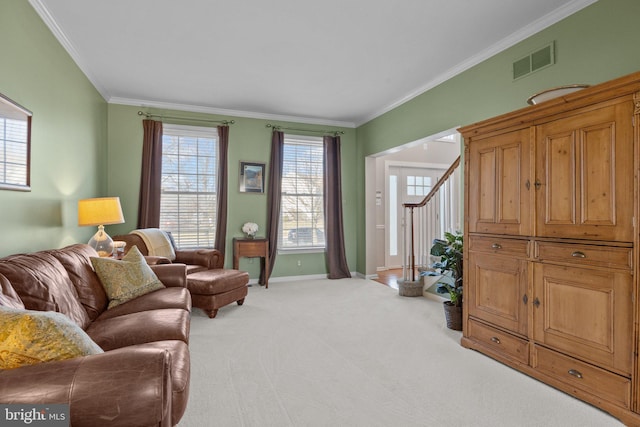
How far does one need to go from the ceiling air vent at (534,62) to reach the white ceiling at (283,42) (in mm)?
199

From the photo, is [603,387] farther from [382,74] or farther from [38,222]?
[38,222]

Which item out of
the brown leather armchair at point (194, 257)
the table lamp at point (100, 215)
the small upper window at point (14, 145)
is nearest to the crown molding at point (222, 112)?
the brown leather armchair at point (194, 257)

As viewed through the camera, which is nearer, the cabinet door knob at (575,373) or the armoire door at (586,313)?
the armoire door at (586,313)

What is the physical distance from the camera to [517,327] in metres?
2.44

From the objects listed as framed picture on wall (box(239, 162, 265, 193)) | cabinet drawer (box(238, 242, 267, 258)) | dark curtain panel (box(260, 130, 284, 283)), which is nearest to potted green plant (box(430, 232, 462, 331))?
cabinet drawer (box(238, 242, 267, 258))

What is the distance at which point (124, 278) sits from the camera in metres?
2.61

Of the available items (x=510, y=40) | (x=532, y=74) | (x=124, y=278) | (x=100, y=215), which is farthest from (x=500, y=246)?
(x=100, y=215)

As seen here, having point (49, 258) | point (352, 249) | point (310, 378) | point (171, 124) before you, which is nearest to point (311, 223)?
point (352, 249)

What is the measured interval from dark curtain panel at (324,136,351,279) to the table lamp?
326 cm

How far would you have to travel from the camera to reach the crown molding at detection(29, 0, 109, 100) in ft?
8.63

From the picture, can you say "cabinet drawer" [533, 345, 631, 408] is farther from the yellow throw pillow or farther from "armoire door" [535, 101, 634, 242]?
the yellow throw pillow

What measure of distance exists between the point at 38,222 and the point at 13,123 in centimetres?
84

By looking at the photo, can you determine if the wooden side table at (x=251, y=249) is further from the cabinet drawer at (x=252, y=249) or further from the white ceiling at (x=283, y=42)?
the white ceiling at (x=283, y=42)

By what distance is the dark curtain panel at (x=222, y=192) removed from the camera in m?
5.16
